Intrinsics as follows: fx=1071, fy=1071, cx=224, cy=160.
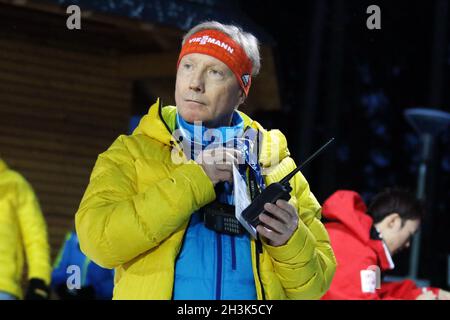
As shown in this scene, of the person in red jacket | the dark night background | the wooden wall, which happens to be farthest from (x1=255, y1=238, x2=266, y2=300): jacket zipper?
the dark night background

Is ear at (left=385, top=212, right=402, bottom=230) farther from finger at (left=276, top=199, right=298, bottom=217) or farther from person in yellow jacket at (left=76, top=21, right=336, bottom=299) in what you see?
finger at (left=276, top=199, right=298, bottom=217)

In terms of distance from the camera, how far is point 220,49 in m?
3.64

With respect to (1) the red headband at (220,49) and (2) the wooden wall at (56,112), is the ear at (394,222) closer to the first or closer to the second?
(1) the red headband at (220,49)

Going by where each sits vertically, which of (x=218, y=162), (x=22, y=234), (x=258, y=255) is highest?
(x=218, y=162)

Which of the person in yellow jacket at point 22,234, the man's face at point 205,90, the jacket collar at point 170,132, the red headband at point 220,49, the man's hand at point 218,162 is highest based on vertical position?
the red headband at point 220,49

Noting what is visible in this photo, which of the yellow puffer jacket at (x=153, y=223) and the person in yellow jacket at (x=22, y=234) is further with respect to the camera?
the person in yellow jacket at (x=22, y=234)

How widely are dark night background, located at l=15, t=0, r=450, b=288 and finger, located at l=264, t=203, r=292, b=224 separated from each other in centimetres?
1152

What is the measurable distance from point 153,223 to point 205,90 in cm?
56

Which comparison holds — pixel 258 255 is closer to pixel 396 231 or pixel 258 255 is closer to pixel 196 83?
pixel 196 83

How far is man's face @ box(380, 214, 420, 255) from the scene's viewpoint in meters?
6.17

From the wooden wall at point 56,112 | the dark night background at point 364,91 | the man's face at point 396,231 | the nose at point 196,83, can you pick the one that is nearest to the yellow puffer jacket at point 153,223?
the nose at point 196,83

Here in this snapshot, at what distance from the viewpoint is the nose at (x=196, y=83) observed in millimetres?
3531

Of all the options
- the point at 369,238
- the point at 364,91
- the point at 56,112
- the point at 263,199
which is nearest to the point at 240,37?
the point at 263,199

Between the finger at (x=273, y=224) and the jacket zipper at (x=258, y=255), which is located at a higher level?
the finger at (x=273, y=224)
